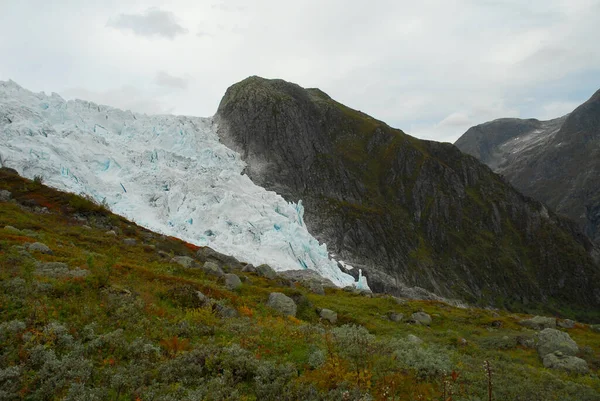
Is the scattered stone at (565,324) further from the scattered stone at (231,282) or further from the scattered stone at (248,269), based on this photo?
the scattered stone at (231,282)

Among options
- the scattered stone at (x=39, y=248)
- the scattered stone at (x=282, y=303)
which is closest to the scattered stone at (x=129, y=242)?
the scattered stone at (x=39, y=248)

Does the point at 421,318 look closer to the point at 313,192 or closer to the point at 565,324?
the point at 565,324

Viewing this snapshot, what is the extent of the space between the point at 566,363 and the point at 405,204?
121871 millimetres

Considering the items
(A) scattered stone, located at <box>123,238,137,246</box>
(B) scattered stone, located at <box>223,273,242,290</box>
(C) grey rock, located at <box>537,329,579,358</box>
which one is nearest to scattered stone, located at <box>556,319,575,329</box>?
(C) grey rock, located at <box>537,329,579,358</box>

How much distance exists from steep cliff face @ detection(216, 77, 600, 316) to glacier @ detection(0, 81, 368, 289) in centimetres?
3325

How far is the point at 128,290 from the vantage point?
13070 millimetres

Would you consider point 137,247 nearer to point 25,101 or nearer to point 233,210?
point 233,210

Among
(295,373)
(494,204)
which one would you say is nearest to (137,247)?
(295,373)

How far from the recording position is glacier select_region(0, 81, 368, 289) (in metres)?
53.4

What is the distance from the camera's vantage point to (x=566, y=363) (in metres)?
17.2

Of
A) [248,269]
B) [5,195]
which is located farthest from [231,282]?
Answer: [5,195]

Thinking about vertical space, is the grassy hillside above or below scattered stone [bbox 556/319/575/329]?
above

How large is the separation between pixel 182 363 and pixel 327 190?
11231 cm

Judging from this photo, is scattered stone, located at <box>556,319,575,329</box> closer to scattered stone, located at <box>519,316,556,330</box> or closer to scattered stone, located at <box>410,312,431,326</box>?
scattered stone, located at <box>519,316,556,330</box>
